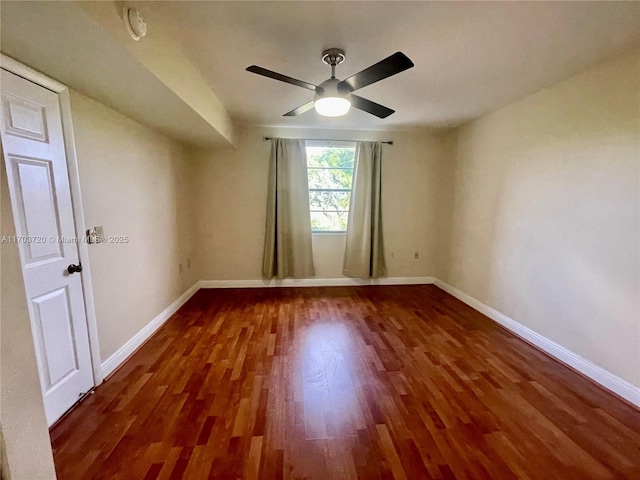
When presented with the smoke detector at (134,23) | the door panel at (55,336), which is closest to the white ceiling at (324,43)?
the smoke detector at (134,23)

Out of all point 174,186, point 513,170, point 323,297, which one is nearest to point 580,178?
point 513,170

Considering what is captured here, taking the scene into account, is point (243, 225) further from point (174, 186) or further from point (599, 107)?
point (599, 107)

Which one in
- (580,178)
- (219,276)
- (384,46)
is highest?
(384,46)

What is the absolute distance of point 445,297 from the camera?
157 inches

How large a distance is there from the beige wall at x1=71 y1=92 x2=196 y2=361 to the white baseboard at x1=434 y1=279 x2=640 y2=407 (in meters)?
3.70

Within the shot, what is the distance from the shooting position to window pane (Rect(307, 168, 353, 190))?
4312 millimetres

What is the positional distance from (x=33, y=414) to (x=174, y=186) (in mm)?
2992

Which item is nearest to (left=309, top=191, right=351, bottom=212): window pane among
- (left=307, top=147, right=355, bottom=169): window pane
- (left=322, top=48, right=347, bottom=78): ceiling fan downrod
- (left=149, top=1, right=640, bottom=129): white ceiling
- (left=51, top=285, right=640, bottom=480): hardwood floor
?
(left=307, top=147, right=355, bottom=169): window pane

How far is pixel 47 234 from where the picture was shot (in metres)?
1.68

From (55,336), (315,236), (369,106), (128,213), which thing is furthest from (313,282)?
(55,336)

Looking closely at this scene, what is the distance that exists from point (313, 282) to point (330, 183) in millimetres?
1556

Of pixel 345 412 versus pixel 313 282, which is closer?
pixel 345 412

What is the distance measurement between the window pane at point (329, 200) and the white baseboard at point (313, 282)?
112 cm

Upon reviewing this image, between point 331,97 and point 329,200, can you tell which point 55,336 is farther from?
point 329,200
